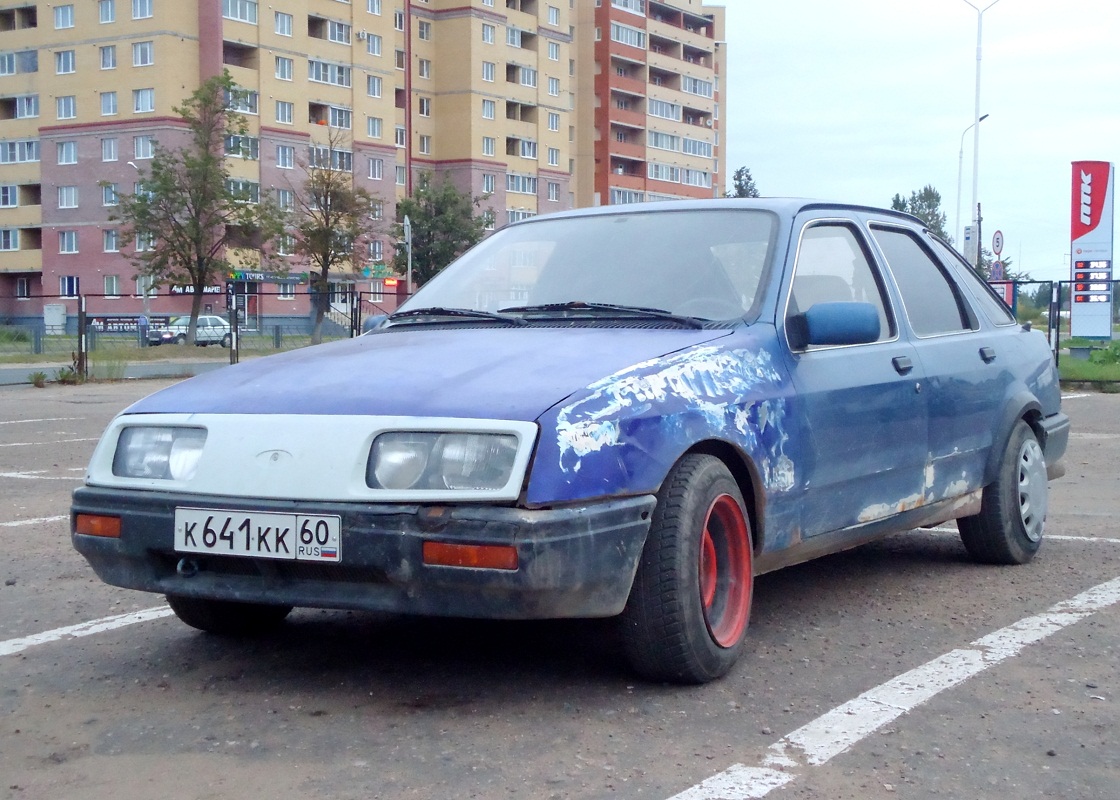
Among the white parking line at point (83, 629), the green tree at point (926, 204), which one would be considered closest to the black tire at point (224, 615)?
the white parking line at point (83, 629)

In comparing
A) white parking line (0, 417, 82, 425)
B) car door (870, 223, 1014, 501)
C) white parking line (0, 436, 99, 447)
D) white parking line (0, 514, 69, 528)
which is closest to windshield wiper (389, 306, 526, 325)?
car door (870, 223, 1014, 501)

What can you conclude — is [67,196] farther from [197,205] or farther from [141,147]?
[197,205]

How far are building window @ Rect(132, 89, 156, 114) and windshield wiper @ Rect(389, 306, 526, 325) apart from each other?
202 ft

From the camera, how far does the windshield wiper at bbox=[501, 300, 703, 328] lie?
4590mm

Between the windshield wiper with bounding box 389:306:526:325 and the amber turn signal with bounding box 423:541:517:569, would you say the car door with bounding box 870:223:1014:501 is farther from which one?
the amber turn signal with bounding box 423:541:517:569

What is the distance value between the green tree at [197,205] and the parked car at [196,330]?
2.88ft

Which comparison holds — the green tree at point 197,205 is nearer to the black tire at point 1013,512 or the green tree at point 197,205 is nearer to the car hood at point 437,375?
the black tire at point 1013,512

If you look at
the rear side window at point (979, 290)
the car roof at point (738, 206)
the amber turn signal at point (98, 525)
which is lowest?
the amber turn signal at point (98, 525)

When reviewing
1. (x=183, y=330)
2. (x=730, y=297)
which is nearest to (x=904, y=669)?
(x=730, y=297)

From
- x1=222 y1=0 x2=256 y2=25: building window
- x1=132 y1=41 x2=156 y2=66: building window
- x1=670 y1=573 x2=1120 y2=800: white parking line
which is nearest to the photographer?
x1=670 y1=573 x2=1120 y2=800: white parking line

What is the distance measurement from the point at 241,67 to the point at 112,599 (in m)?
64.0

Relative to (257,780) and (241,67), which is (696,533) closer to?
(257,780)

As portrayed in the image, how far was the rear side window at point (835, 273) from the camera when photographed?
5035mm

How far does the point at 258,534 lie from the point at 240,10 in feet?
216
